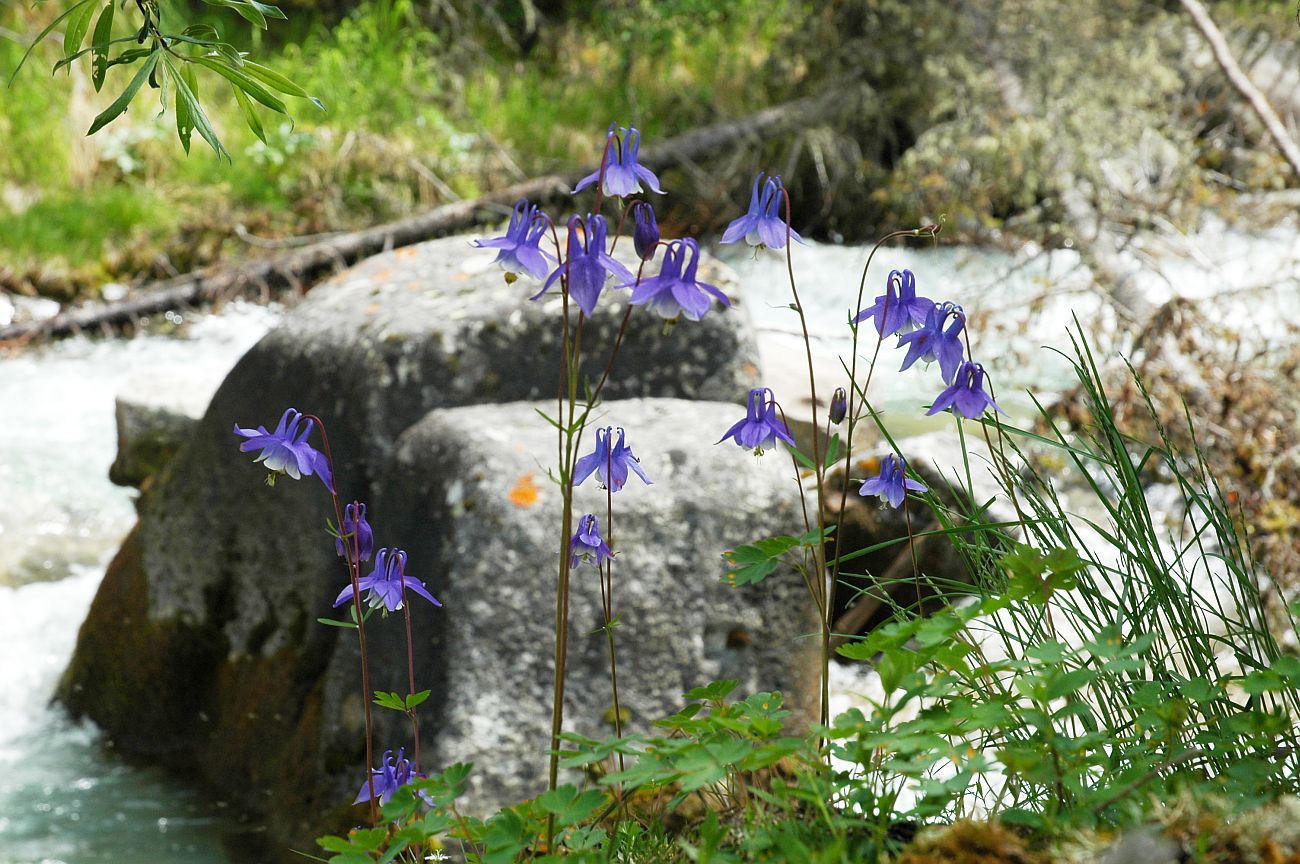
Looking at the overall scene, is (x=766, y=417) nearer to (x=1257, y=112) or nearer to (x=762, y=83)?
(x=1257, y=112)

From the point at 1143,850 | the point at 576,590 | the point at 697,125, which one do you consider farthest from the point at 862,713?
the point at 697,125

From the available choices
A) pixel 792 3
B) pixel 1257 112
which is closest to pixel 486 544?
pixel 1257 112

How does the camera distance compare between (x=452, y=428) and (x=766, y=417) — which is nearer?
(x=766, y=417)

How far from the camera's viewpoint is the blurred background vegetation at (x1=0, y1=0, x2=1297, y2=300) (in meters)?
7.23

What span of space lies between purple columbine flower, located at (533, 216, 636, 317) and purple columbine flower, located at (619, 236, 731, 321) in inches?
1.5

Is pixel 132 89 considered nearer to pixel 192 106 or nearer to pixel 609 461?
pixel 192 106

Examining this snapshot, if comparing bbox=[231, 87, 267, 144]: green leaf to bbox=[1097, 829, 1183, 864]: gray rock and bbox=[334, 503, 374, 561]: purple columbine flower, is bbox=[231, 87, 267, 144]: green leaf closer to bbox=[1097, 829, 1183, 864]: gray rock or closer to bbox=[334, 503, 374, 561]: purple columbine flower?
bbox=[334, 503, 374, 561]: purple columbine flower

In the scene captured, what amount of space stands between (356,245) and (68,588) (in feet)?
12.8

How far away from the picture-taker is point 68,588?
4629 millimetres

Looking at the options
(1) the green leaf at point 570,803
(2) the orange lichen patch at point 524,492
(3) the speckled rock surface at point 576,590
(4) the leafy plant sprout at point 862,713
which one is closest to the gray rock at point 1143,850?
(4) the leafy plant sprout at point 862,713

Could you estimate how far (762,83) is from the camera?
10.0 m

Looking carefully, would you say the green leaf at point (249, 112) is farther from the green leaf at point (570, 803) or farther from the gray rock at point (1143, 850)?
the gray rock at point (1143, 850)

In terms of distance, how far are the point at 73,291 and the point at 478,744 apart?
644 cm

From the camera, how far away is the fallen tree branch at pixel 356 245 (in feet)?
24.3
